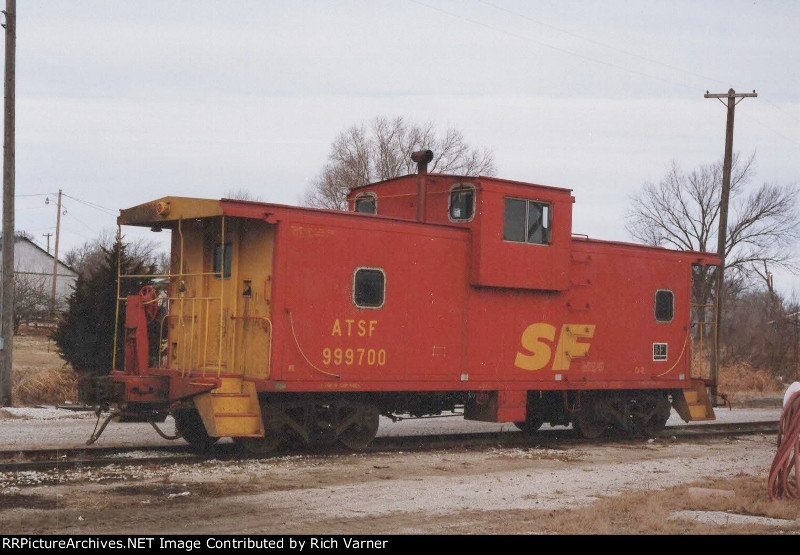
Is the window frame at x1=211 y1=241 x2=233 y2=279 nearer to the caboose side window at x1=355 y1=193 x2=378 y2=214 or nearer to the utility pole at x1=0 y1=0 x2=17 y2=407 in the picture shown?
the caboose side window at x1=355 y1=193 x2=378 y2=214

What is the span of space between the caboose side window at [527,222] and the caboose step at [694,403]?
4696mm

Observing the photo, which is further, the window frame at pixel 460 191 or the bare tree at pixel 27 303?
the bare tree at pixel 27 303

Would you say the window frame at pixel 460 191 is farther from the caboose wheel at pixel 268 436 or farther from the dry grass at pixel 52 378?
the dry grass at pixel 52 378

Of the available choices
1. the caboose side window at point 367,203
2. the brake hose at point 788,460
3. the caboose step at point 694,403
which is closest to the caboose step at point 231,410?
the caboose side window at point 367,203

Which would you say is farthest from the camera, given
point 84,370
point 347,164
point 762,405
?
point 347,164

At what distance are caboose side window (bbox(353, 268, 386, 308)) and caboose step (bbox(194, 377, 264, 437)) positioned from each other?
6.41 feet

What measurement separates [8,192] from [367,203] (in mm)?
8243

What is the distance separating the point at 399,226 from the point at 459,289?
56.5 inches

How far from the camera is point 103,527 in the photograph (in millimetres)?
8203

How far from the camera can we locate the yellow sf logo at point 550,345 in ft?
50.8

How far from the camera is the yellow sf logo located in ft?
50.8

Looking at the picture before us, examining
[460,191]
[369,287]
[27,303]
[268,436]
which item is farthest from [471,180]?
[27,303]
